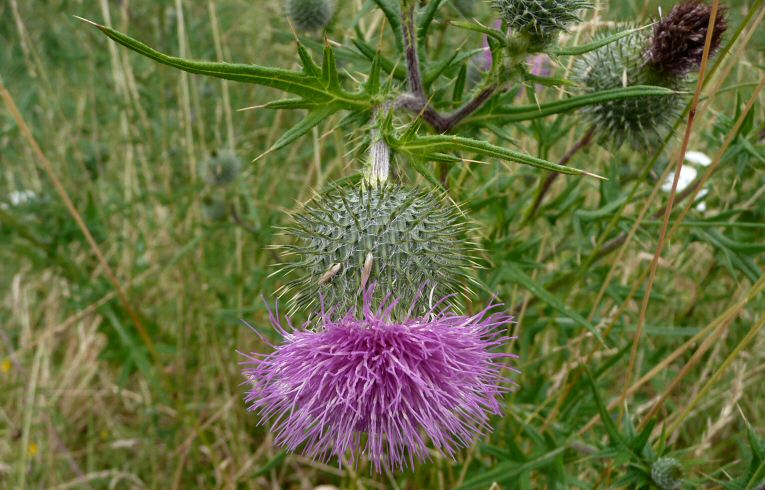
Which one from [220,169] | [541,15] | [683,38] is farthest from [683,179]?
[220,169]

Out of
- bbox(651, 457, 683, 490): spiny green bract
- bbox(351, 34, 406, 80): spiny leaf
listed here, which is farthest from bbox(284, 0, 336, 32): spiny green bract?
bbox(651, 457, 683, 490): spiny green bract

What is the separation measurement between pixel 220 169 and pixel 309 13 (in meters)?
1.16

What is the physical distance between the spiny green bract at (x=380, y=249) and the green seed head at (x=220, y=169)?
225 centimetres

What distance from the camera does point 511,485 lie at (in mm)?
2467

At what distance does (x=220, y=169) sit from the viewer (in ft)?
13.0

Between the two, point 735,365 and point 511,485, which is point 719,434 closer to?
point 735,365

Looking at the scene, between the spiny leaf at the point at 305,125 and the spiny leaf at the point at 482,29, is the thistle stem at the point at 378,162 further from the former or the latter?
the spiny leaf at the point at 482,29

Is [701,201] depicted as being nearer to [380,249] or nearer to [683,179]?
[683,179]

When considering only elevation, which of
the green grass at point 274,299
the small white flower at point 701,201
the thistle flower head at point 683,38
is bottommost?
the green grass at point 274,299

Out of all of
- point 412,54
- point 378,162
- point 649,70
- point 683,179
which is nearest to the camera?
point 378,162

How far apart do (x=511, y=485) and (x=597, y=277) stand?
1.20m

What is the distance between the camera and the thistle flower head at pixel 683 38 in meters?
2.22

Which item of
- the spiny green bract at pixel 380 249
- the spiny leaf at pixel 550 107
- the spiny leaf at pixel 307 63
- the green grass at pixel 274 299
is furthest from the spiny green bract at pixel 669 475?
the spiny leaf at pixel 307 63

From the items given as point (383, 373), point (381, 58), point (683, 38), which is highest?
point (683, 38)
